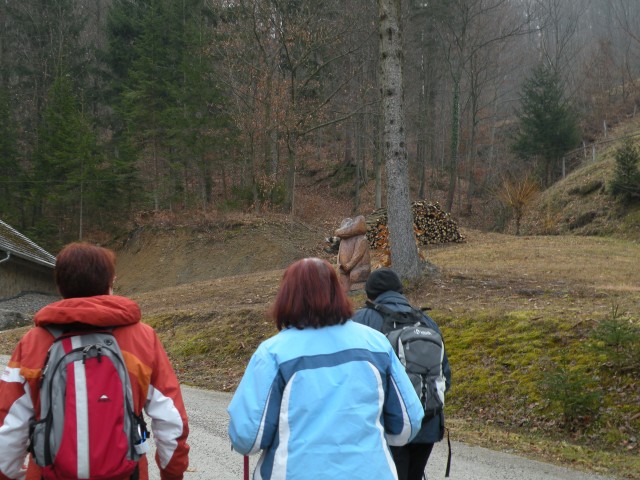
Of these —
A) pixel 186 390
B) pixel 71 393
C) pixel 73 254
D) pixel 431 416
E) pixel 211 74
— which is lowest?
pixel 186 390

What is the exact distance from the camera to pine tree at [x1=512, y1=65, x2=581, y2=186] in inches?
1639

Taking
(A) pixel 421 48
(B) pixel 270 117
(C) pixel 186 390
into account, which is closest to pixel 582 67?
(A) pixel 421 48

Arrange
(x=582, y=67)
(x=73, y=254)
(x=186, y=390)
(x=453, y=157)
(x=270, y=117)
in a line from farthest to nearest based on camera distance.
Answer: (x=582, y=67) < (x=453, y=157) < (x=270, y=117) < (x=186, y=390) < (x=73, y=254)

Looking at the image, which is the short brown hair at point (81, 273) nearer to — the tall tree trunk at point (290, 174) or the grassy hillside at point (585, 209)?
the grassy hillside at point (585, 209)

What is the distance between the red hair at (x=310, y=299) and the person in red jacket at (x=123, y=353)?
604mm

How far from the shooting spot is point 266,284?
1939 centimetres

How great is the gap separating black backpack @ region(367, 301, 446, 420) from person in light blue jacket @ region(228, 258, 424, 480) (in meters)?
1.07

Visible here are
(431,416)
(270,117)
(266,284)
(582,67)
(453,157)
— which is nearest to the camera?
(431,416)

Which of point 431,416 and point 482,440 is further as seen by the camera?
point 482,440

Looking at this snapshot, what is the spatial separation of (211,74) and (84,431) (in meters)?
35.5

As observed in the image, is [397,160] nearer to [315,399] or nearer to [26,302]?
[315,399]

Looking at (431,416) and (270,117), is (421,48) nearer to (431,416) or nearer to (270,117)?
(270,117)

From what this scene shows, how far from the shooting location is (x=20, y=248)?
29.7m

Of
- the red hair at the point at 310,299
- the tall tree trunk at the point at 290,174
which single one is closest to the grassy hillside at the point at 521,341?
the red hair at the point at 310,299
